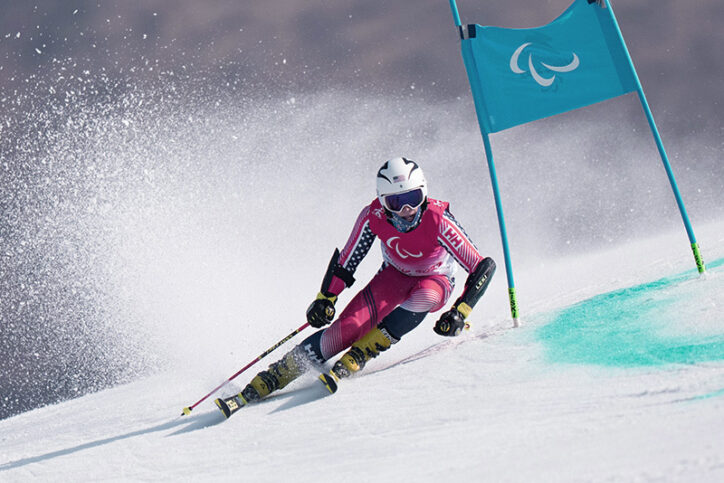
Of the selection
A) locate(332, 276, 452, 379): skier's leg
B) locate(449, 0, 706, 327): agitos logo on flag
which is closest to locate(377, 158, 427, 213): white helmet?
locate(332, 276, 452, 379): skier's leg

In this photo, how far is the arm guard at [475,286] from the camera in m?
3.85

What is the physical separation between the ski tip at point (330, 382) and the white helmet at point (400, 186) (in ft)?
3.25

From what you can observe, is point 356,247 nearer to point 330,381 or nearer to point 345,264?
point 345,264

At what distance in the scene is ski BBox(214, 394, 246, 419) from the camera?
3.54 meters

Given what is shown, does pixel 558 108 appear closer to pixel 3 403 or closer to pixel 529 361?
pixel 529 361

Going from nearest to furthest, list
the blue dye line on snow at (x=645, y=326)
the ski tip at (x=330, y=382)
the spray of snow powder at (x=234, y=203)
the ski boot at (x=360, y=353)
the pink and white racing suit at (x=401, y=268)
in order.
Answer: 1. the blue dye line on snow at (x=645, y=326)
2. the ski tip at (x=330, y=382)
3. the ski boot at (x=360, y=353)
4. the pink and white racing suit at (x=401, y=268)
5. the spray of snow powder at (x=234, y=203)

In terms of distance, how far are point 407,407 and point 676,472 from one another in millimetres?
1449

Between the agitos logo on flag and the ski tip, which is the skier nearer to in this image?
the ski tip

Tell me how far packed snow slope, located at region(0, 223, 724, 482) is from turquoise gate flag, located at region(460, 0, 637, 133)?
1269mm

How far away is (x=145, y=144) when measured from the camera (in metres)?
10.1

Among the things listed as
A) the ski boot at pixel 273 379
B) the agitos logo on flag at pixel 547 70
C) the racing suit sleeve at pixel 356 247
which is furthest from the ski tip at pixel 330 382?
the agitos logo on flag at pixel 547 70

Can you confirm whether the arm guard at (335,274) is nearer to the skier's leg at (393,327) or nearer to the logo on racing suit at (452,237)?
the skier's leg at (393,327)

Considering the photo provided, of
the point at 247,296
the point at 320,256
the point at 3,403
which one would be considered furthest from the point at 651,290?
the point at 3,403

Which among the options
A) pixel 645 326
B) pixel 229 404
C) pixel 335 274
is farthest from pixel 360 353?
pixel 645 326
